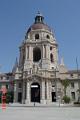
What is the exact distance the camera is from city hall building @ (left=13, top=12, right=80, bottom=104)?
77125mm

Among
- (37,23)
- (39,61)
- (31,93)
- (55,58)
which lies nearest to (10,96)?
(31,93)

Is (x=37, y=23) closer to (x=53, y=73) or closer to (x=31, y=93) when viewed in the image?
(x=53, y=73)

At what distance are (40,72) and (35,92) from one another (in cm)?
752

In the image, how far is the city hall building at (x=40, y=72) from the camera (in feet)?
253

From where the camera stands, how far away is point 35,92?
79.4 meters

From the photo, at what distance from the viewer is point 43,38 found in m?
85.9
